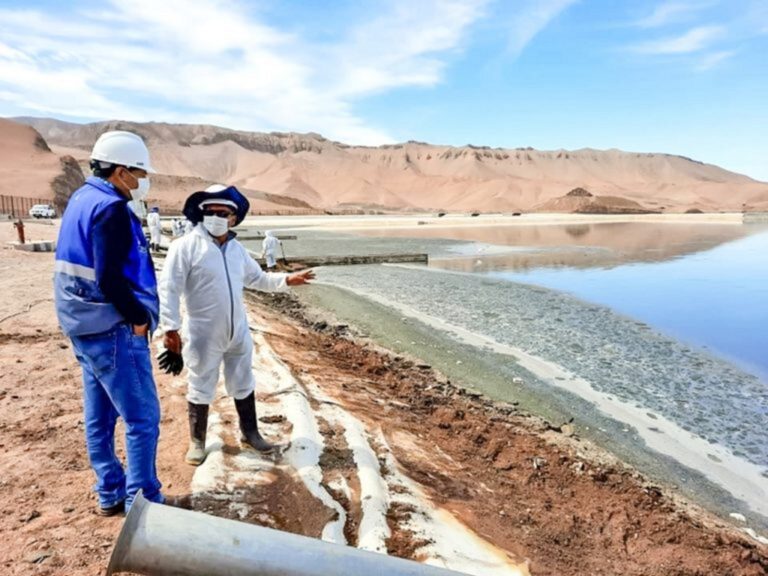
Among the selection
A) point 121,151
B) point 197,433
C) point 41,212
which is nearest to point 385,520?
point 197,433

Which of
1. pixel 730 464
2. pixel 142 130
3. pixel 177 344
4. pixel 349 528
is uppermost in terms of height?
pixel 142 130

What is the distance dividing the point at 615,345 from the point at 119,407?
10.0 metres

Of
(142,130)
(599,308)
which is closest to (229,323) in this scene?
(599,308)

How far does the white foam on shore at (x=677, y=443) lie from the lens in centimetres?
589

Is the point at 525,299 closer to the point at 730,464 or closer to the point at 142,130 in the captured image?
the point at 730,464

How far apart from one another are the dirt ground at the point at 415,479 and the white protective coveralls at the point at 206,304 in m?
0.68

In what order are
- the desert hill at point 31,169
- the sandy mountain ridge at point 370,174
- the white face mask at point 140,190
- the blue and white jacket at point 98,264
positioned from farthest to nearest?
1. the sandy mountain ridge at point 370,174
2. the desert hill at point 31,169
3. the white face mask at point 140,190
4. the blue and white jacket at point 98,264

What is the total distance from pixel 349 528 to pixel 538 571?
1.29 metres

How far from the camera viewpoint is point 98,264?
2820mm

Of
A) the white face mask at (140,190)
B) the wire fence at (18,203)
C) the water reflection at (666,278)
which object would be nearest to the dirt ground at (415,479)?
the white face mask at (140,190)

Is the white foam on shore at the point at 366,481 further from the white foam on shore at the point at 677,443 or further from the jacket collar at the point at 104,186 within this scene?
the white foam on shore at the point at 677,443

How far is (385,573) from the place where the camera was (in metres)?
2.23

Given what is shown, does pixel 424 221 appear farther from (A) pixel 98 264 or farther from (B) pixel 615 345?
(A) pixel 98 264

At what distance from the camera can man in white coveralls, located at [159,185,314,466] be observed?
3756mm
